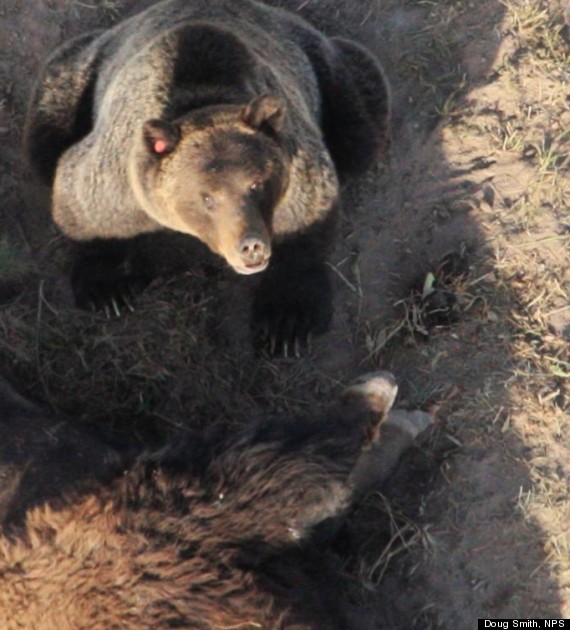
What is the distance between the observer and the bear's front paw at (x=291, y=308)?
200 inches

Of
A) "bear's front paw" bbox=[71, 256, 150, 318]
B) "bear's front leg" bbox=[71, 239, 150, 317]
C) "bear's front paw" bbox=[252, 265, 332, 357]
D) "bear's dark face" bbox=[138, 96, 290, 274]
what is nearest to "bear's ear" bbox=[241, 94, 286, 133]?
"bear's dark face" bbox=[138, 96, 290, 274]

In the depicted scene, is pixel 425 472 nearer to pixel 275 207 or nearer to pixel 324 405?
pixel 324 405

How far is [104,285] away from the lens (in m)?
5.19

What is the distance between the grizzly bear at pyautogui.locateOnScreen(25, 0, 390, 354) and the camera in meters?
4.24

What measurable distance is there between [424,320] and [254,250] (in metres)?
1.49

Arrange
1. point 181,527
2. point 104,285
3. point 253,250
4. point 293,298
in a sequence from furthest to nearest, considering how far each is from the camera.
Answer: point 104,285
point 293,298
point 253,250
point 181,527

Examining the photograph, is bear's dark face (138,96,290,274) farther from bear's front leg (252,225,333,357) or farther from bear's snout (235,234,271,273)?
bear's front leg (252,225,333,357)

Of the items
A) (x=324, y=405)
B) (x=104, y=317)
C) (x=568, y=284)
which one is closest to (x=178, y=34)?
(x=104, y=317)

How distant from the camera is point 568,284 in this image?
17.4 ft

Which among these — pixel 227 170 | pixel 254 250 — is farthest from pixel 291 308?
pixel 227 170

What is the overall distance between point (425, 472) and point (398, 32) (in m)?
2.75

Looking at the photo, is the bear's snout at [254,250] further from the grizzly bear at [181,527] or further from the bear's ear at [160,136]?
the grizzly bear at [181,527]

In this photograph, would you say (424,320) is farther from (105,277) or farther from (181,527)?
(181,527)

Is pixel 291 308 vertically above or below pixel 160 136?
below
